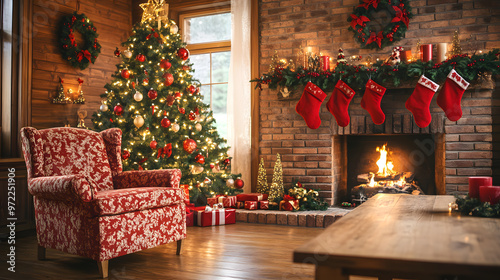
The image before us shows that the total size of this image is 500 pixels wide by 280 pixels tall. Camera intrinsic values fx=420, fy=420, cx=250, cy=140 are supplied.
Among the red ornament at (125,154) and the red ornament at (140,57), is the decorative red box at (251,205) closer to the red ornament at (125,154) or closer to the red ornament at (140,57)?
the red ornament at (125,154)

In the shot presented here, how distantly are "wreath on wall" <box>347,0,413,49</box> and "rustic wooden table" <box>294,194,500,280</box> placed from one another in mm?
2784

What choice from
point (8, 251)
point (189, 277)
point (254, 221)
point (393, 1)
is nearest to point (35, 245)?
point (8, 251)

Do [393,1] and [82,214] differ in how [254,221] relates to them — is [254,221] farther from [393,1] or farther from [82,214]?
[393,1]

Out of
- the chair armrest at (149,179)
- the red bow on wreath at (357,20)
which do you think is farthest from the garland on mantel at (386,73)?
the chair armrest at (149,179)

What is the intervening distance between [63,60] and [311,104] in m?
2.79

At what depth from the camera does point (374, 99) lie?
12.9ft

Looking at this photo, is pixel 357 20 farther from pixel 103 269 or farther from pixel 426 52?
pixel 103 269

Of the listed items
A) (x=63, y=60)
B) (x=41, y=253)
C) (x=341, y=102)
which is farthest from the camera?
(x=63, y=60)

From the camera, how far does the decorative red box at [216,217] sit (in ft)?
12.8

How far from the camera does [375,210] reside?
1.82 m

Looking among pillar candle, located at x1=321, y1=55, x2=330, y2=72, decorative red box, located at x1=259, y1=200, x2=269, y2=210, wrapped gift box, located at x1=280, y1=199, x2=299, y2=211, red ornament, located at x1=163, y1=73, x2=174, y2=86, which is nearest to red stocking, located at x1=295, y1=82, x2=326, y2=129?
pillar candle, located at x1=321, y1=55, x2=330, y2=72

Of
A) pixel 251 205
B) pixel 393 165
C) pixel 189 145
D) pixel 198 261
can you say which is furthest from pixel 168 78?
pixel 393 165

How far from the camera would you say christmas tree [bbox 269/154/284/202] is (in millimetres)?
4277

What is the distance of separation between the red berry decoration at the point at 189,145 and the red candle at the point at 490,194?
9.35 feet
